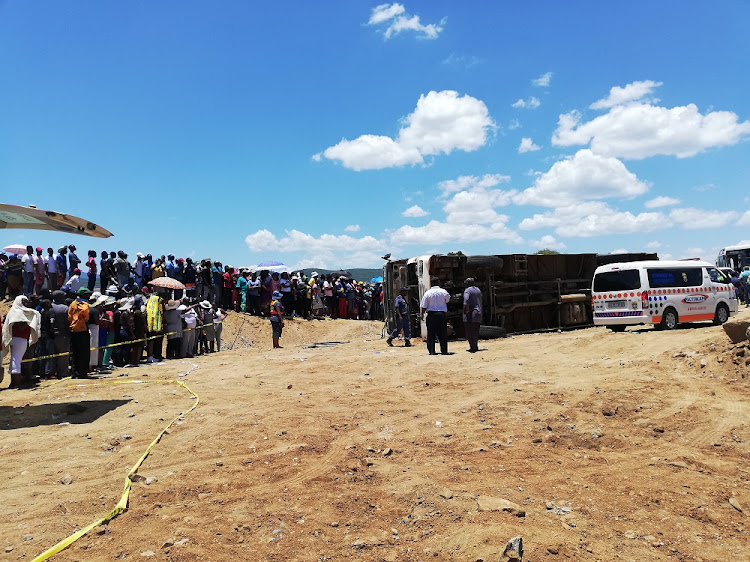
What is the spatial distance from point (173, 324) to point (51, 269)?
7267 millimetres

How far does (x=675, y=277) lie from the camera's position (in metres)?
15.2

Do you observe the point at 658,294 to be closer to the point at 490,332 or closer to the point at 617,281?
the point at 617,281

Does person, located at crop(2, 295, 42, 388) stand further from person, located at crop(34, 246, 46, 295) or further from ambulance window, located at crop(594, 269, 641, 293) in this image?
ambulance window, located at crop(594, 269, 641, 293)

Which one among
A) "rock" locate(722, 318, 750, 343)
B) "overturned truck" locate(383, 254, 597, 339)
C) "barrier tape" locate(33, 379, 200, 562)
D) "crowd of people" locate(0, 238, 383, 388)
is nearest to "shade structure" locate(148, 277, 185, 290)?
"crowd of people" locate(0, 238, 383, 388)

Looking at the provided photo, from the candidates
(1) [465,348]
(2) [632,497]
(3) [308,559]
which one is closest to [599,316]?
(1) [465,348]

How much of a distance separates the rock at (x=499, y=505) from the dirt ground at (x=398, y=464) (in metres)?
0.02

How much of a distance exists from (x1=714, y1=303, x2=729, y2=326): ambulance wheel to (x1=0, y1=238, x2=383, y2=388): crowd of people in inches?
529

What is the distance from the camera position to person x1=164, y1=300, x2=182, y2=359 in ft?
44.7

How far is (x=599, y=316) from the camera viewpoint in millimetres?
15414

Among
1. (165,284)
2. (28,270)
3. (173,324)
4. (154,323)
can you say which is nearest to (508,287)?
(173,324)

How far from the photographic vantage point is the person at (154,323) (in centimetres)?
1265

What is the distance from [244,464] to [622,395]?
5.24m

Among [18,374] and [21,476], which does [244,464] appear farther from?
[18,374]

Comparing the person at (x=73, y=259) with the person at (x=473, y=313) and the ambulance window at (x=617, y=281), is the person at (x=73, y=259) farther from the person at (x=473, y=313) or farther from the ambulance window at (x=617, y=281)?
the ambulance window at (x=617, y=281)
